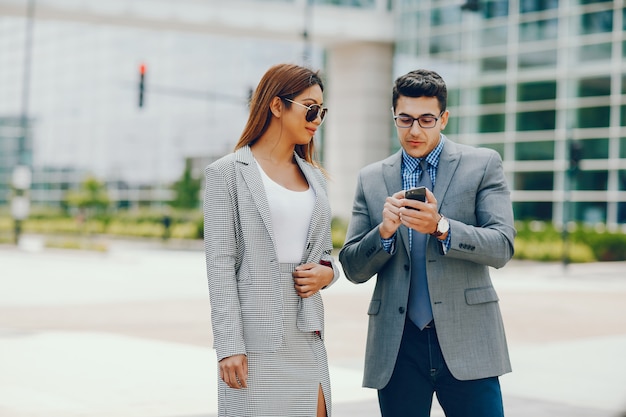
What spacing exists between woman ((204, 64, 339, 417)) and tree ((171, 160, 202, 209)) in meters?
47.8

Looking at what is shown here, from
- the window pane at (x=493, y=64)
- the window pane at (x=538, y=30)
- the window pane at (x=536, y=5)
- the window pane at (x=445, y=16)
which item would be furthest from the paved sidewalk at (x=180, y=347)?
the window pane at (x=445, y=16)

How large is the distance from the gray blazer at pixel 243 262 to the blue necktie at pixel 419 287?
0.40m

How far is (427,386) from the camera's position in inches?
143

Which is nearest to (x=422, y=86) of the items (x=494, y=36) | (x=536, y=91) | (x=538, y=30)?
(x=536, y=91)

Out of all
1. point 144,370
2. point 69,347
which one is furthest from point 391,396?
point 69,347

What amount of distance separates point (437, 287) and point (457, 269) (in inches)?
4.2

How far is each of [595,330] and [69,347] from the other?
735cm

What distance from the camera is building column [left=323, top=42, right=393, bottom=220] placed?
4272 cm

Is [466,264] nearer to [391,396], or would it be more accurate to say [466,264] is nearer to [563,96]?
[391,396]

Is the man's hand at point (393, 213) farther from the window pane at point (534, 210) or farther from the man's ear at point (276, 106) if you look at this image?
the window pane at point (534, 210)

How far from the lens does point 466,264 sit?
3.64 meters

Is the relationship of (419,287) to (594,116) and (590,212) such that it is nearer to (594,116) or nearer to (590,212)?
(590,212)

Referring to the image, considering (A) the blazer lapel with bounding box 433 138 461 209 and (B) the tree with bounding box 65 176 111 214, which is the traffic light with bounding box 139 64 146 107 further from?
(A) the blazer lapel with bounding box 433 138 461 209

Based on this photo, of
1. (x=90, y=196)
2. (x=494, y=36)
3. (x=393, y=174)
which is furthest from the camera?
(x=90, y=196)
